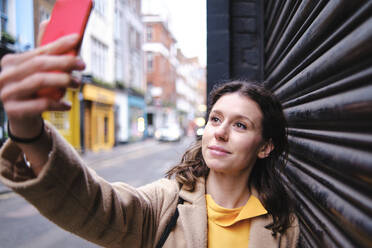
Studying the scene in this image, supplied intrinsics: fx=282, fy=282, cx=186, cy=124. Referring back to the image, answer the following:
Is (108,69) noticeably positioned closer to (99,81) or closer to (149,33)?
(99,81)

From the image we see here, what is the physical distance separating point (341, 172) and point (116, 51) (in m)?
21.8

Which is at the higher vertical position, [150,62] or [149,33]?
[149,33]

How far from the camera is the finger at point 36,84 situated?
0.73 m

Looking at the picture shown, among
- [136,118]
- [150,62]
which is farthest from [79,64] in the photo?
[150,62]

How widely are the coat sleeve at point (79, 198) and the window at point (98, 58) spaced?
685 inches

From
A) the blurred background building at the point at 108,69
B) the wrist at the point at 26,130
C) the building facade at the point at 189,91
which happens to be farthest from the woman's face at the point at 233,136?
the building facade at the point at 189,91

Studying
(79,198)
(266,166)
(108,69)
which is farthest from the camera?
(108,69)

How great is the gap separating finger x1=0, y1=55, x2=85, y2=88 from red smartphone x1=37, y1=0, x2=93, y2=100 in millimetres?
33

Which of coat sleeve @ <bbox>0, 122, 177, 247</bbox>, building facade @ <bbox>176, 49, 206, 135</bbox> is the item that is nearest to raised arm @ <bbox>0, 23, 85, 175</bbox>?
coat sleeve @ <bbox>0, 122, 177, 247</bbox>

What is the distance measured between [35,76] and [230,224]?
1.16 meters

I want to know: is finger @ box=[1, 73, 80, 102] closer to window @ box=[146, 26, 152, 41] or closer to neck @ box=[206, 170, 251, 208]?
neck @ box=[206, 170, 251, 208]

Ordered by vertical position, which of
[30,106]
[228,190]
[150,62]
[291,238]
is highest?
[150,62]

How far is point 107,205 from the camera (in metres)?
1.18

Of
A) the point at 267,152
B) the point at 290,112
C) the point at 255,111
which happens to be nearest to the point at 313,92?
the point at 255,111
